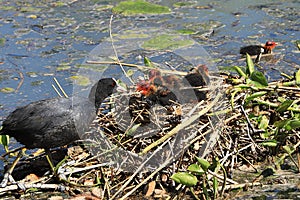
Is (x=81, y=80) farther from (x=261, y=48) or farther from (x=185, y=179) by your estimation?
(x=185, y=179)

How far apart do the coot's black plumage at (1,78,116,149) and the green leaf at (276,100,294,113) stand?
1627 millimetres

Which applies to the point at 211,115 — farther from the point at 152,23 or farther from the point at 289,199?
the point at 152,23

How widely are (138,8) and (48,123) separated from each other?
530cm

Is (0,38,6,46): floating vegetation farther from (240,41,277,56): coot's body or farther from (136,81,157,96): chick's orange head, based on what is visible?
(136,81,157,96): chick's orange head

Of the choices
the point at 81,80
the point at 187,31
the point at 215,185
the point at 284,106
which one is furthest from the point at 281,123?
the point at 187,31

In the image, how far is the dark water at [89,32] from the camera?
293 inches

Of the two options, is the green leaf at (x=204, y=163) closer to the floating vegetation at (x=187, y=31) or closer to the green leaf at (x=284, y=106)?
the green leaf at (x=284, y=106)

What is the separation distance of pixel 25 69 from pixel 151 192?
380 centimetres

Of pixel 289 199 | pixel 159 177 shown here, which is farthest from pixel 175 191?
pixel 289 199

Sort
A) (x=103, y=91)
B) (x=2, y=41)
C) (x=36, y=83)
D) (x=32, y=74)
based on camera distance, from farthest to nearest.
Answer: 1. (x=2, y=41)
2. (x=32, y=74)
3. (x=36, y=83)
4. (x=103, y=91)

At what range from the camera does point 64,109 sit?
5070 mm

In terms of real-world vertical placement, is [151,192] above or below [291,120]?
below

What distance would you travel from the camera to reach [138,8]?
392 inches

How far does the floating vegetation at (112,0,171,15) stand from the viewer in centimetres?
984
